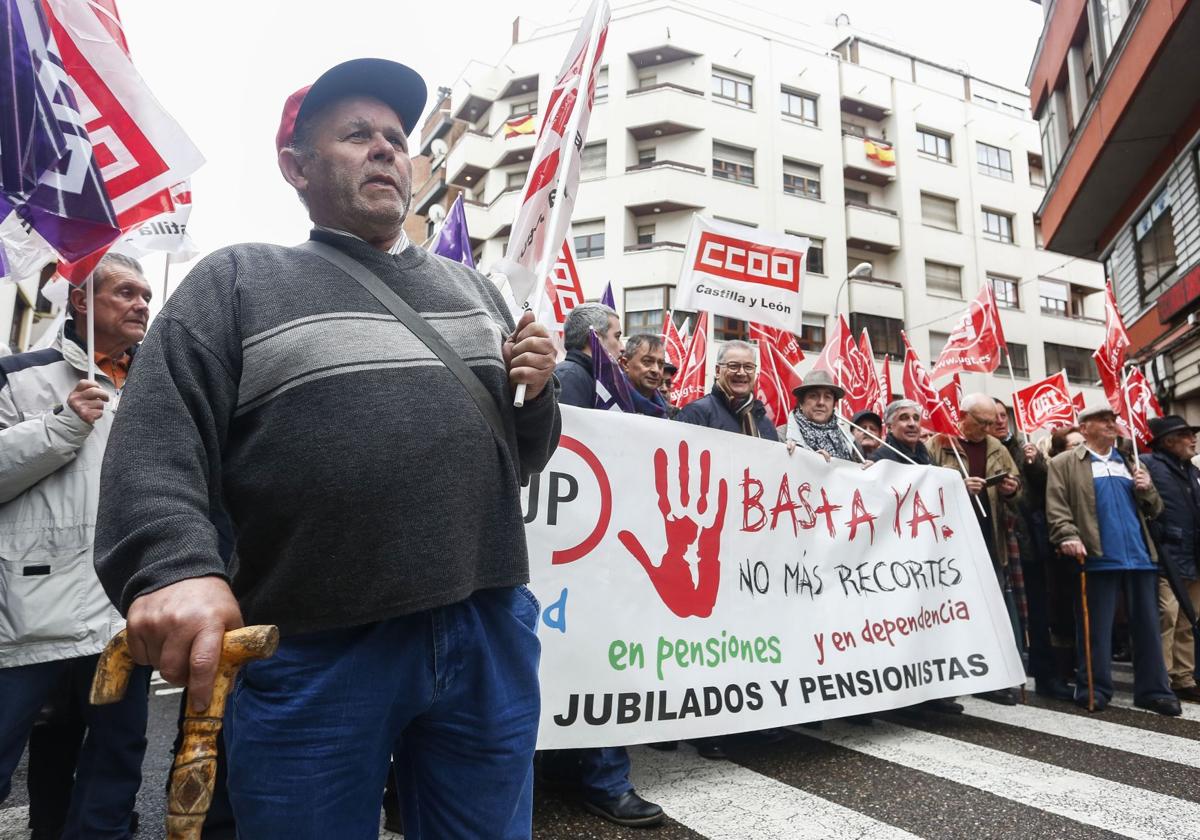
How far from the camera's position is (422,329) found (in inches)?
57.6

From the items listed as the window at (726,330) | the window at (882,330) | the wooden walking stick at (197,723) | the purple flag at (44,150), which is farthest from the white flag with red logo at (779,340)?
the window at (882,330)

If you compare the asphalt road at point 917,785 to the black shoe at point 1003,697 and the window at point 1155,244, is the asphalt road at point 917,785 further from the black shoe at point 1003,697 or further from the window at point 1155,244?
the window at point 1155,244

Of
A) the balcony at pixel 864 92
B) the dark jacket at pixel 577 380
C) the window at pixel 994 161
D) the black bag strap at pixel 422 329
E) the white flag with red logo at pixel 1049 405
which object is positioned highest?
→ the balcony at pixel 864 92

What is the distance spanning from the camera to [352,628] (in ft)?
4.31

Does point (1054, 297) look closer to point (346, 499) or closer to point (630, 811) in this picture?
point (630, 811)

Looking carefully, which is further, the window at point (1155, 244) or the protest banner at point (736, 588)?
the window at point (1155, 244)

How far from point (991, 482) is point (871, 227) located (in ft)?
89.1

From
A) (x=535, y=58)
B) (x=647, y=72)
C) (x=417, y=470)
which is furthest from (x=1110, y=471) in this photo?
(x=535, y=58)

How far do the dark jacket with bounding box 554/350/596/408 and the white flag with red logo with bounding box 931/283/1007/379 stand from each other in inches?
292

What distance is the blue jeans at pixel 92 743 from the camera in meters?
2.44

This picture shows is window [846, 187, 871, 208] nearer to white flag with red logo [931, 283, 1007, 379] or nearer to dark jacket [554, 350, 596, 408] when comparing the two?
white flag with red logo [931, 283, 1007, 379]

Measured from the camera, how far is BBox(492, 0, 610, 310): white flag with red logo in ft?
7.47

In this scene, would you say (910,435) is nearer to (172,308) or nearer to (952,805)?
(952,805)

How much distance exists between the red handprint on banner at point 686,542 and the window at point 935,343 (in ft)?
93.6
